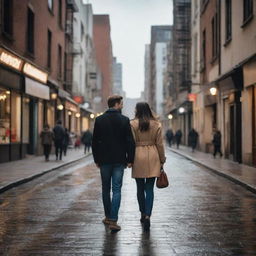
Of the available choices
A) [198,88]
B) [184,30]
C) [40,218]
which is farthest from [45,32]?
[40,218]

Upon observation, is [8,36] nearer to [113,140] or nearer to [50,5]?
[50,5]

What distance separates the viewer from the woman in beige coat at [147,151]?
6797 millimetres

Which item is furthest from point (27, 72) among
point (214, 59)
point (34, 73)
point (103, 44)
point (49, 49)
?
point (103, 44)

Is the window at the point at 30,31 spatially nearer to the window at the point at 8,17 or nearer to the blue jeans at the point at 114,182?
the window at the point at 8,17

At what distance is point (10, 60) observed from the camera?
64.7 ft

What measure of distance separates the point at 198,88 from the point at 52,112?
10273mm

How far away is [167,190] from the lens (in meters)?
11.6

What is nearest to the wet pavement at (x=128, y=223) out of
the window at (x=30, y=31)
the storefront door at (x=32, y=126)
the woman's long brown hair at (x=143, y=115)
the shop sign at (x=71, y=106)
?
the woman's long brown hair at (x=143, y=115)

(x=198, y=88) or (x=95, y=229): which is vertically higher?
(x=198, y=88)

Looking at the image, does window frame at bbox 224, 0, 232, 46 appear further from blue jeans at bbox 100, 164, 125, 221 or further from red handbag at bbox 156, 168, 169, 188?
blue jeans at bbox 100, 164, 125, 221

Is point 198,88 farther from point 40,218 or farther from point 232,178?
point 40,218

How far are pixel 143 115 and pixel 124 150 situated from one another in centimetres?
55

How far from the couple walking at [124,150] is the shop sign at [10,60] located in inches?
496

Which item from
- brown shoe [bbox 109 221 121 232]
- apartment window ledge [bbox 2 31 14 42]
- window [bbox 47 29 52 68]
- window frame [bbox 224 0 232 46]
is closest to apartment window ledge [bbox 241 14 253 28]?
window frame [bbox 224 0 232 46]
